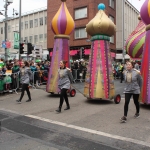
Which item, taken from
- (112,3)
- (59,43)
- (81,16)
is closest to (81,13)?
(81,16)

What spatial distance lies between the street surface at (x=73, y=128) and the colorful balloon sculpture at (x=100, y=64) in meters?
0.61

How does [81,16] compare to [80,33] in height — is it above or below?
above

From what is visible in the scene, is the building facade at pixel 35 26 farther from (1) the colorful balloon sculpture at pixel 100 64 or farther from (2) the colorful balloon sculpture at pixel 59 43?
(1) the colorful balloon sculpture at pixel 100 64

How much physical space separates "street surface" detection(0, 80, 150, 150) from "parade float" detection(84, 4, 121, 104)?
0.56 metres

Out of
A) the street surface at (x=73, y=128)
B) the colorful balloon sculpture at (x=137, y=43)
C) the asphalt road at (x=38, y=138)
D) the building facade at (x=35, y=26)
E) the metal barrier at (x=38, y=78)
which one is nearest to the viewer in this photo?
the asphalt road at (x=38, y=138)

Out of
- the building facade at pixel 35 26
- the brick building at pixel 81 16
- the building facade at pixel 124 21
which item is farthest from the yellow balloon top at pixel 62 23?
the building facade at pixel 35 26

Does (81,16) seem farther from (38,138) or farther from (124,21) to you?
(38,138)

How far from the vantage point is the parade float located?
8398mm

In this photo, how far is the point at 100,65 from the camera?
27.8 ft

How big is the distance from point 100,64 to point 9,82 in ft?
16.5

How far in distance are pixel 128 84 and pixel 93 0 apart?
80.1 feet

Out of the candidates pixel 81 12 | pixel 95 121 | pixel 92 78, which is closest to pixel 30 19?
pixel 81 12

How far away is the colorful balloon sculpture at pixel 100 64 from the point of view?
840 cm

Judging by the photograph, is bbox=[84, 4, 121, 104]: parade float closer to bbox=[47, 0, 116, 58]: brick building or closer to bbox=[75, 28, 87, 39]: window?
bbox=[47, 0, 116, 58]: brick building
